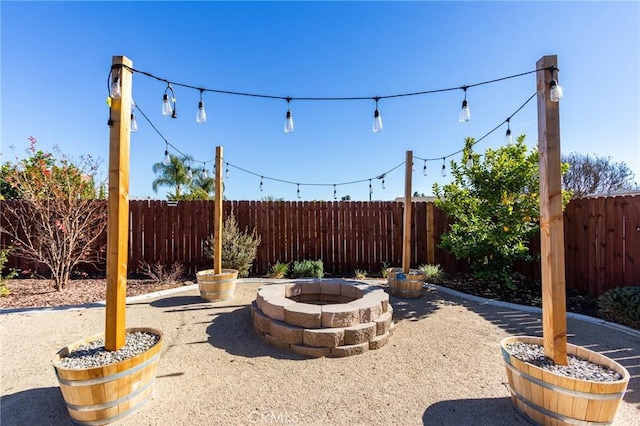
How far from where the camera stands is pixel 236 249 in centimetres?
636

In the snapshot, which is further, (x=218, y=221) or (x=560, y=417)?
(x=218, y=221)

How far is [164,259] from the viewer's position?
271 inches

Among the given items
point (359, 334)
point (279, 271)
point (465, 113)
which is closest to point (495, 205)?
point (465, 113)

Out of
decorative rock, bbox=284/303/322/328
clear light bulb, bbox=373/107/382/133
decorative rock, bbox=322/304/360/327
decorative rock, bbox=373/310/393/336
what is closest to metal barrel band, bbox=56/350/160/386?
decorative rock, bbox=284/303/322/328

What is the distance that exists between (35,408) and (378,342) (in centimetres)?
293

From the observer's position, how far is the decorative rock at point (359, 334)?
2975 millimetres

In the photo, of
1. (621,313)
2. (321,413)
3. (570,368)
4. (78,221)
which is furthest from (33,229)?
(621,313)

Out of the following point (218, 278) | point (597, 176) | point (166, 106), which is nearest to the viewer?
point (166, 106)

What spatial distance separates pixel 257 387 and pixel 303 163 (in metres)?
10.3

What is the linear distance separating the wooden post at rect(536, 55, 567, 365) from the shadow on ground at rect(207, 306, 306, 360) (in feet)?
7.05

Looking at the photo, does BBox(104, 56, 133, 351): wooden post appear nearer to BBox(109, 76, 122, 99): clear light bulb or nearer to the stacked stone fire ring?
BBox(109, 76, 122, 99): clear light bulb

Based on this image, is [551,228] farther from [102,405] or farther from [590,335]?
[102,405]

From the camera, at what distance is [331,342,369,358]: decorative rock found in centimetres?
290

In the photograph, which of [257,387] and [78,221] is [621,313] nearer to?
[257,387]
